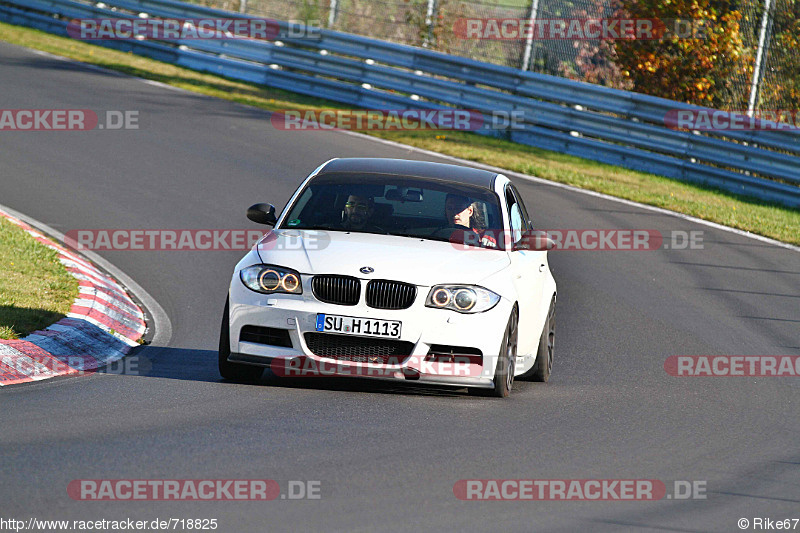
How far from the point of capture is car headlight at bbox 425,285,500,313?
7816 millimetres

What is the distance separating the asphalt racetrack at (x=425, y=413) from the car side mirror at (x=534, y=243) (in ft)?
3.61

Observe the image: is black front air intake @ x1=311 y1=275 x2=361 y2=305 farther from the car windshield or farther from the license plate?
the car windshield

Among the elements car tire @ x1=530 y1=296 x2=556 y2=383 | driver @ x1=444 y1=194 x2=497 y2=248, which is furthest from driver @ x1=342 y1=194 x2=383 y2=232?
car tire @ x1=530 y1=296 x2=556 y2=383

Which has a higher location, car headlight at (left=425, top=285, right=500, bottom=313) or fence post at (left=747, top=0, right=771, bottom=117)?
fence post at (left=747, top=0, right=771, bottom=117)

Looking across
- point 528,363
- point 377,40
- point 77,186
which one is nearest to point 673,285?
point 528,363

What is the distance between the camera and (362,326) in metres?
7.68

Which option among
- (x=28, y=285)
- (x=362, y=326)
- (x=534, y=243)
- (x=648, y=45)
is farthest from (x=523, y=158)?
(x=362, y=326)

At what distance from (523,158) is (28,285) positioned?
456 inches

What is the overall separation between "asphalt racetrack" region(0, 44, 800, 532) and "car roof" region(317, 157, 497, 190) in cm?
169

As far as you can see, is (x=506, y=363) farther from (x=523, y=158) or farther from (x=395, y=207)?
(x=523, y=158)

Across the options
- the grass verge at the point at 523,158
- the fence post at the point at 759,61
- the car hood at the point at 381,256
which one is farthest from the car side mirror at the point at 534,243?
the fence post at the point at 759,61

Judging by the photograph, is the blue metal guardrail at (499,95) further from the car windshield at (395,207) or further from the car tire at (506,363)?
the car tire at (506,363)

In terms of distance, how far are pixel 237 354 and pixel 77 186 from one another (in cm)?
850

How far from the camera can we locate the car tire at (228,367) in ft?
26.3
